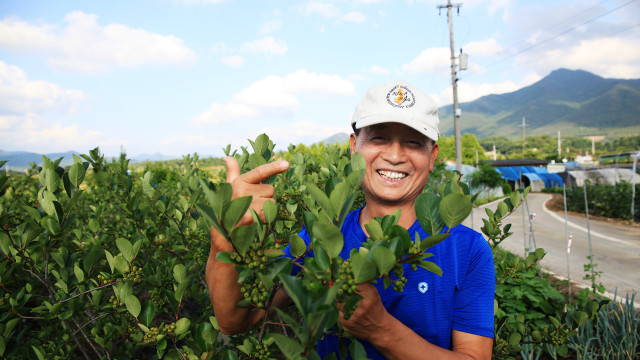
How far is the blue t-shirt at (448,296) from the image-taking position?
4.21 ft

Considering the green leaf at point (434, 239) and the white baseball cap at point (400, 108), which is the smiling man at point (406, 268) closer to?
the white baseball cap at point (400, 108)

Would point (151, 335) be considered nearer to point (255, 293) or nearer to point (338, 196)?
point (255, 293)

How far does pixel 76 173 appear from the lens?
1496 mm

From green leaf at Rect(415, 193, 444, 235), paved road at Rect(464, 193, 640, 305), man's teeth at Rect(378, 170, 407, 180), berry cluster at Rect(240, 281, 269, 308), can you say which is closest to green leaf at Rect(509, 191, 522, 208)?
man's teeth at Rect(378, 170, 407, 180)

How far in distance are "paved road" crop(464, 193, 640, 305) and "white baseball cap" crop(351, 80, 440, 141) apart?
4.43 m

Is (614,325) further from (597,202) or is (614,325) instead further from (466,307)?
(597,202)

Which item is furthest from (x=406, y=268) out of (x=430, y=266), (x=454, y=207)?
(x=454, y=207)

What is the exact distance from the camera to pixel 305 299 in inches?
24.4

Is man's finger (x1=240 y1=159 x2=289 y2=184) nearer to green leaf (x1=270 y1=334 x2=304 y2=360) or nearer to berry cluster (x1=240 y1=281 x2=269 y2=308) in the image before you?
berry cluster (x1=240 y1=281 x2=269 y2=308)

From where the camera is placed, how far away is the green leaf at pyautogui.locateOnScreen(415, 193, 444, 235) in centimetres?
83

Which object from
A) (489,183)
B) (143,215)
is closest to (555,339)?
(143,215)

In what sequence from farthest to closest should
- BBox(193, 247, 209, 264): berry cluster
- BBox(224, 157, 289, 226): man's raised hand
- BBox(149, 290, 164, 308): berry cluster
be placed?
BBox(193, 247, 209, 264): berry cluster, BBox(149, 290, 164, 308): berry cluster, BBox(224, 157, 289, 226): man's raised hand

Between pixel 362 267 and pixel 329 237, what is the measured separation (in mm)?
90

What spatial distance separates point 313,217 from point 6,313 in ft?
4.93
